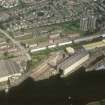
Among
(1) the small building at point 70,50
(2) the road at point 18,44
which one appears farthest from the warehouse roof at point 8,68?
(1) the small building at point 70,50

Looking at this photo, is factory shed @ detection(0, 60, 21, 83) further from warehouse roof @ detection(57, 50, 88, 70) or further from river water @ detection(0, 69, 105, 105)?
warehouse roof @ detection(57, 50, 88, 70)

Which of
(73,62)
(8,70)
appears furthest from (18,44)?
(73,62)


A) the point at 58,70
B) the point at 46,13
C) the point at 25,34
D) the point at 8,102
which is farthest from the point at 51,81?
the point at 46,13

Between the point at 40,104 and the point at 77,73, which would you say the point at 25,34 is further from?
the point at 40,104

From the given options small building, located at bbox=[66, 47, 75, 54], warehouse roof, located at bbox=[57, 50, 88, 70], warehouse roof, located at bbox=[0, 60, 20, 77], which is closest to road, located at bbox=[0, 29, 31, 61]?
warehouse roof, located at bbox=[0, 60, 20, 77]

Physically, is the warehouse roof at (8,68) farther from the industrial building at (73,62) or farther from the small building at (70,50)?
the small building at (70,50)

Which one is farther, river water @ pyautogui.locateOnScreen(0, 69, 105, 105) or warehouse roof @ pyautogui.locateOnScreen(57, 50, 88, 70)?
warehouse roof @ pyautogui.locateOnScreen(57, 50, 88, 70)

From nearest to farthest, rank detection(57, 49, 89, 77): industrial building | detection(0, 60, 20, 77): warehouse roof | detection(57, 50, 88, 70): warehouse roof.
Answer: detection(0, 60, 20, 77): warehouse roof → detection(57, 49, 89, 77): industrial building → detection(57, 50, 88, 70): warehouse roof
